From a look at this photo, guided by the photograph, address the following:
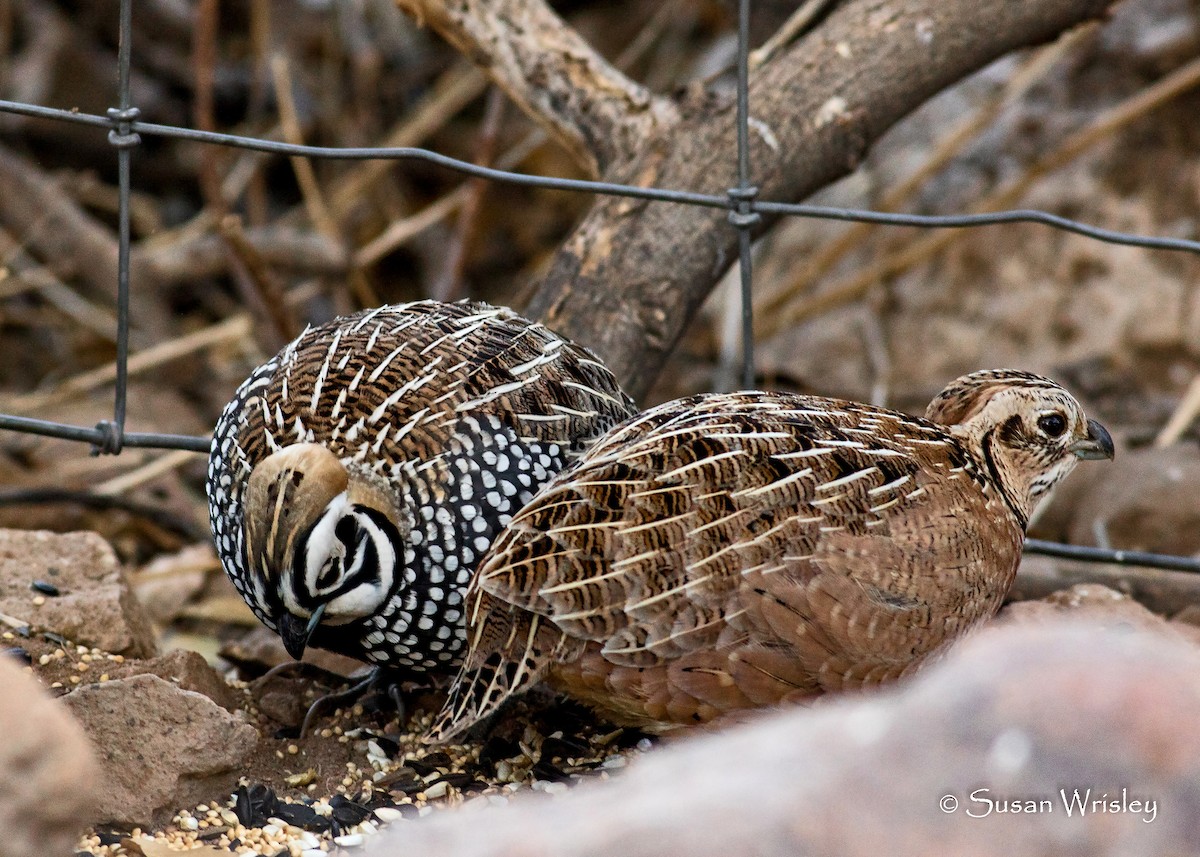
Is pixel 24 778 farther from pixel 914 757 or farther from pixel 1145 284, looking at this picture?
pixel 1145 284

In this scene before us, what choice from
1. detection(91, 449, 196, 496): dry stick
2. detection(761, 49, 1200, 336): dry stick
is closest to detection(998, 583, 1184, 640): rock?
detection(761, 49, 1200, 336): dry stick

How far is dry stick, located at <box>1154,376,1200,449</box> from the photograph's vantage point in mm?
5383

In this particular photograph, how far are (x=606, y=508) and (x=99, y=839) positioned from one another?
116cm

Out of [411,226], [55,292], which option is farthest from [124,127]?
[55,292]

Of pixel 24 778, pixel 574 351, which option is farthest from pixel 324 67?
pixel 24 778

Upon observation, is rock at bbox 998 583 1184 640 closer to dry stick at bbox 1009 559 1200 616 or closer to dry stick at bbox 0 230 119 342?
dry stick at bbox 1009 559 1200 616

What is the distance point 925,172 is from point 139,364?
11.4 feet

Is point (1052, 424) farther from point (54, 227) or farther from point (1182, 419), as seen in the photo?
point (54, 227)

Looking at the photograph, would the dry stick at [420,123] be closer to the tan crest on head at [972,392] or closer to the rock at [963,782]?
the tan crest on head at [972,392]

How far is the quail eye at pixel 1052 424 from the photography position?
3400 mm

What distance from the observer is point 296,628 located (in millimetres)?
3016

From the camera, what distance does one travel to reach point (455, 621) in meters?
3.17

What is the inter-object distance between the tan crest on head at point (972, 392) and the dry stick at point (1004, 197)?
2794mm

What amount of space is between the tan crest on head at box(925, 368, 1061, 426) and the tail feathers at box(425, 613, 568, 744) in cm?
118
